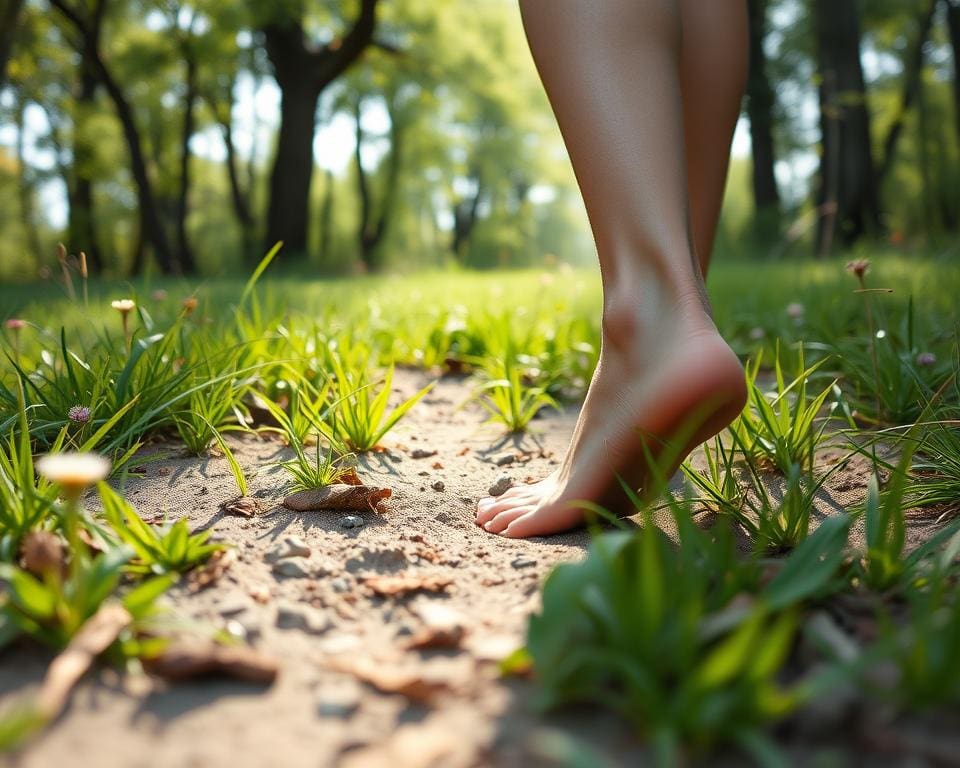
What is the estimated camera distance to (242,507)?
125cm

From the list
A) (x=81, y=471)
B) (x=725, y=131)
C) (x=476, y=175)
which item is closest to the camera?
(x=81, y=471)

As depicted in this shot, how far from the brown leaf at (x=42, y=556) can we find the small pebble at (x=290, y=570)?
0.85ft

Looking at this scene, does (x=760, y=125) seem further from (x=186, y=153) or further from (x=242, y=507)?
(x=242, y=507)

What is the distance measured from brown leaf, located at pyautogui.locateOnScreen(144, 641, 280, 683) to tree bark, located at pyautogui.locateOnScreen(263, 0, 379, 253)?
9.16 meters

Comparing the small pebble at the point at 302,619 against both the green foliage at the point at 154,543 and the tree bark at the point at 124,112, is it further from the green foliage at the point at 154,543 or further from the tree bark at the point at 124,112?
the tree bark at the point at 124,112

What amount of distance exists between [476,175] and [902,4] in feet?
43.3

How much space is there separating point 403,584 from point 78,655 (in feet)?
1.29

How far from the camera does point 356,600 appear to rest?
96 centimetres

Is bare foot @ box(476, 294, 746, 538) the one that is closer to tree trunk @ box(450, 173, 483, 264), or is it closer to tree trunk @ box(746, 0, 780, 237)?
tree trunk @ box(746, 0, 780, 237)

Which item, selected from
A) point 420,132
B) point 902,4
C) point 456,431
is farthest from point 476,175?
point 456,431

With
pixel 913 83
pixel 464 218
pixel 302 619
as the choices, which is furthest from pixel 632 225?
pixel 464 218

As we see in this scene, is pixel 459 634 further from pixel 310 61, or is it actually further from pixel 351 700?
pixel 310 61

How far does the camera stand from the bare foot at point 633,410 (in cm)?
108

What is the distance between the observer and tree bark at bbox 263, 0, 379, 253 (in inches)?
372
